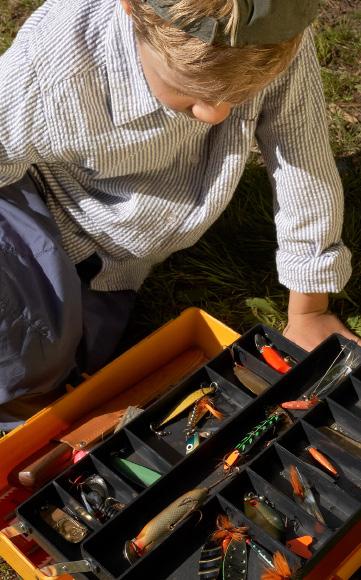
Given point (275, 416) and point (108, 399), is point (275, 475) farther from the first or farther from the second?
point (108, 399)

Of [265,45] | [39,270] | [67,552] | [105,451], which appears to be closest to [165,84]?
[265,45]

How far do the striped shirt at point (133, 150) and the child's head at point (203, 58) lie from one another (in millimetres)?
158

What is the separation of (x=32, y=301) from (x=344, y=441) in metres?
0.59

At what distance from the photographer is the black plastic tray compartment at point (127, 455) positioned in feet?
4.40

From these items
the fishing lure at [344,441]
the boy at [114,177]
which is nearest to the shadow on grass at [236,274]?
the boy at [114,177]

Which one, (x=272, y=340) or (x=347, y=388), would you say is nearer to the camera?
(x=347, y=388)

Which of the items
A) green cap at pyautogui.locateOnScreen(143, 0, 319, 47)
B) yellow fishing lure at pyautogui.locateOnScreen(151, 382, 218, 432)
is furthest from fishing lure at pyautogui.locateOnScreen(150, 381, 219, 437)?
green cap at pyautogui.locateOnScreen(143, 0, 319, 47)

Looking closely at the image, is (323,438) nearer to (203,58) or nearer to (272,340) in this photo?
(272,340)

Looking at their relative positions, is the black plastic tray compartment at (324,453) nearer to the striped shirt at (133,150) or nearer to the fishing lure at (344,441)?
the fishing lure at (344,441)

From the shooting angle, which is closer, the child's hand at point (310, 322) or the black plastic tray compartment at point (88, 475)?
the black plastic tray compartment at point (88, 475)

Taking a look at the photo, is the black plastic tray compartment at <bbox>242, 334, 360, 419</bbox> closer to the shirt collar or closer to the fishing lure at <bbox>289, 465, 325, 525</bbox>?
the fishing lure at <bbox>289, 465, 325, 525</bbox>

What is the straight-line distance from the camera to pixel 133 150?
1.40 metres

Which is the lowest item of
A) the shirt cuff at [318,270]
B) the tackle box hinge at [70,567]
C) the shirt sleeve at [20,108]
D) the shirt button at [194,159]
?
the tackle box hinge at [70,567]

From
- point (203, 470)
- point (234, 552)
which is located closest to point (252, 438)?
point (203, 470)
